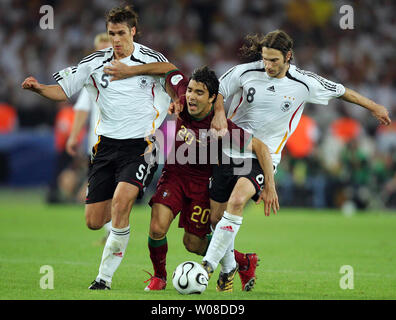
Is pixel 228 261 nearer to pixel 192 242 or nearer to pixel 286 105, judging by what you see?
pixel 192 242

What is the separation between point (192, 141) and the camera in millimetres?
7074

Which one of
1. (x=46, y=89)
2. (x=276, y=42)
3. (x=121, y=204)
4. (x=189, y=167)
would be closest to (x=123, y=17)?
(x=46, y=89)

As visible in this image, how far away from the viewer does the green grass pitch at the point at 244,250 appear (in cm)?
661

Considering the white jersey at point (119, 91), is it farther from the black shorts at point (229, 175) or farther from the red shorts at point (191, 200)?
the black shorts at point (229, 175)

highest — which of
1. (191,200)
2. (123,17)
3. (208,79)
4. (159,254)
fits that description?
(123,17)

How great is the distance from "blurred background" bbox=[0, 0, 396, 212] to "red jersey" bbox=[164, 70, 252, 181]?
10.5 m

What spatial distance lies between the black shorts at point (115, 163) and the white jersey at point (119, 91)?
91mm

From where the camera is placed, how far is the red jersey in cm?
694

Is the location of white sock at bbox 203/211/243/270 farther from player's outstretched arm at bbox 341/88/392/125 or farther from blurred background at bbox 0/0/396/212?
blurred background at bbox 0/0/396/212

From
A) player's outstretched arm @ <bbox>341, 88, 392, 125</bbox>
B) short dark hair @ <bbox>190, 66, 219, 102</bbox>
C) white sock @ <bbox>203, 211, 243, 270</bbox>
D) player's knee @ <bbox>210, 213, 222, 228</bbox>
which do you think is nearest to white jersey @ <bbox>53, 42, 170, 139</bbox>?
short dark hair @ <bbox>190, 66, 219, 102</bbox>

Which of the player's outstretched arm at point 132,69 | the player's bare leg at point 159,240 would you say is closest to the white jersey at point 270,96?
the player's outstretched arm at point 132,69

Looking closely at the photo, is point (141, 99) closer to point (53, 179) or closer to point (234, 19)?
point (53, 179)

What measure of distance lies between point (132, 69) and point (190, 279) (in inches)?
85.2
